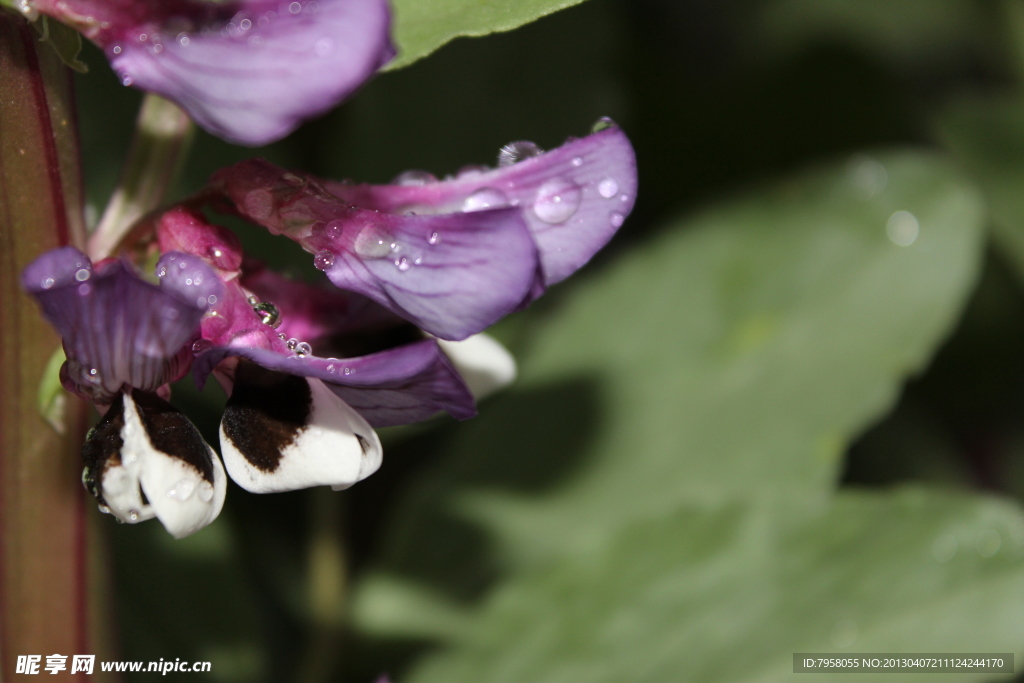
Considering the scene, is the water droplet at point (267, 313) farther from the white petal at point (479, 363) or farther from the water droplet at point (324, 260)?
the white petal at point (479, 363)

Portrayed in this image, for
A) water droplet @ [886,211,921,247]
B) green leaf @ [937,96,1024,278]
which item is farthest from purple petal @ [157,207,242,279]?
green leaf @ [937,96,1024,278]

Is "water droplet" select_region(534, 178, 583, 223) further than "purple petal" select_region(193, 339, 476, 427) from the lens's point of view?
Yes

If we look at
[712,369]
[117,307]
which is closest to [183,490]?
[117,307]

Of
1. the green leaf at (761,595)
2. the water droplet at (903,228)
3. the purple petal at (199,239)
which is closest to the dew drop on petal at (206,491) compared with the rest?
the purple petal at (199,239)

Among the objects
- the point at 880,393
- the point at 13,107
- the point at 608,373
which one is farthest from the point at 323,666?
the point at 13,107

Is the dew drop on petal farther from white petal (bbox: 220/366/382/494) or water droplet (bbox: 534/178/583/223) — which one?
water droplet (bbox: 534/178/583/223)

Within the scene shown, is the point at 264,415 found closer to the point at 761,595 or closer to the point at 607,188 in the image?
the point at 607,188
